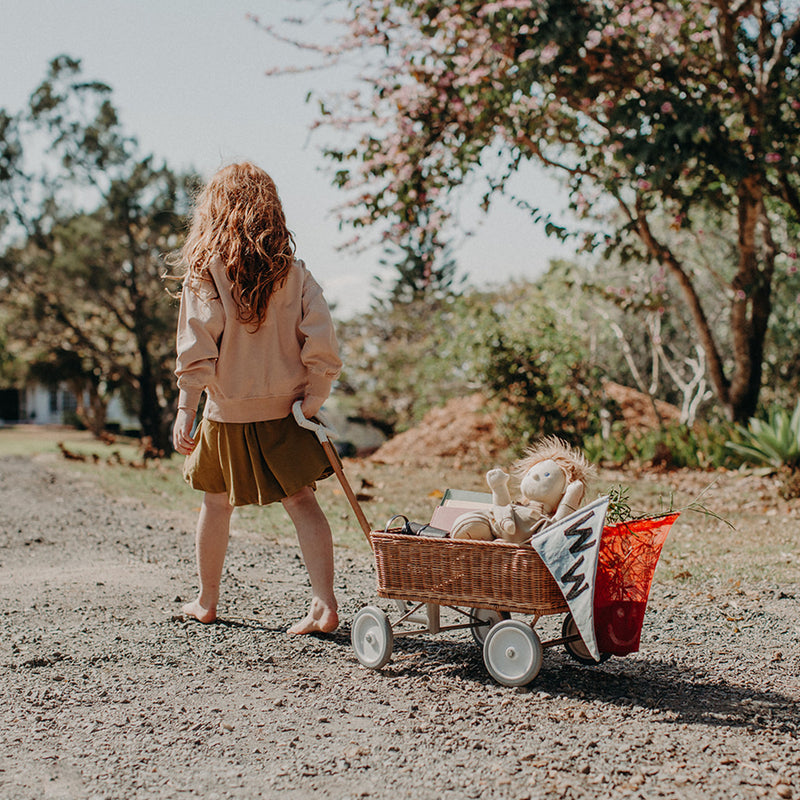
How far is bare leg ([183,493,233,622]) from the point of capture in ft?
12.9

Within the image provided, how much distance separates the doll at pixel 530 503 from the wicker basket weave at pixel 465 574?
0.11 meters

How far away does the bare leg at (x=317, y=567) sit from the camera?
12.4ft

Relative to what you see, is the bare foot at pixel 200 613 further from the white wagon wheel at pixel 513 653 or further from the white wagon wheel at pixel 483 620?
the white wagon wheel at pixel 513 653

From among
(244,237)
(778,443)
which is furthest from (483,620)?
(778,443)

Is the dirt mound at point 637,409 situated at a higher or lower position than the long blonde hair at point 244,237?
lower

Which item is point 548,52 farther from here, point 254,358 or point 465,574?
point 465,574

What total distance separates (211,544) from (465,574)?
50.6 inches

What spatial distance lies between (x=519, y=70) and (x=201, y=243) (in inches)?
219

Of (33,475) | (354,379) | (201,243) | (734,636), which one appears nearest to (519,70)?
(201,243)

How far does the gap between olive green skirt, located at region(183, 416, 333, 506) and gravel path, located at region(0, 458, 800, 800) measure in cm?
64

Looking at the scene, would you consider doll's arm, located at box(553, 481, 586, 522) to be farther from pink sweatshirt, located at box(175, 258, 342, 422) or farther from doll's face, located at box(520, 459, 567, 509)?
pink sweatshirt, located at box(175, 258, 342, 422)

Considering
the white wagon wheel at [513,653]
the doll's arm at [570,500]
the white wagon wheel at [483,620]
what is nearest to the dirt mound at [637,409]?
the white wagon wheel at [483,620]

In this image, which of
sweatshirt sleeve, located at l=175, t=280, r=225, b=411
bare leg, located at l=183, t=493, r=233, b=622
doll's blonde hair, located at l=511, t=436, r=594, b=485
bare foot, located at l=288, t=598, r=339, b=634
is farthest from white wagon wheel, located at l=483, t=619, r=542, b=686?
sweatshirt sleeve, located at l=175, t=280, r=225, b=411

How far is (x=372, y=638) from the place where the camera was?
339cm
